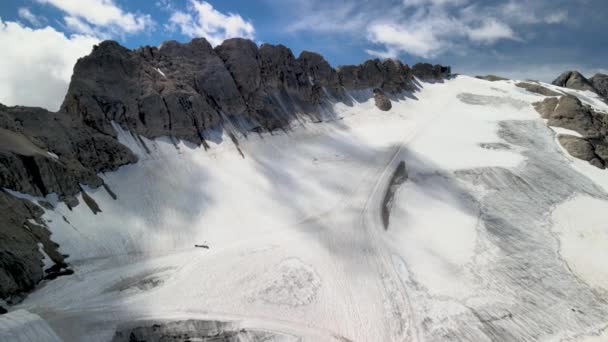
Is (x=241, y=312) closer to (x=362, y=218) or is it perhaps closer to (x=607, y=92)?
(x=362, y=218)

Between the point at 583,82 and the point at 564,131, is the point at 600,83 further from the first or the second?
the point at 564,131

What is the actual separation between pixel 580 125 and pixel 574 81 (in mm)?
43093

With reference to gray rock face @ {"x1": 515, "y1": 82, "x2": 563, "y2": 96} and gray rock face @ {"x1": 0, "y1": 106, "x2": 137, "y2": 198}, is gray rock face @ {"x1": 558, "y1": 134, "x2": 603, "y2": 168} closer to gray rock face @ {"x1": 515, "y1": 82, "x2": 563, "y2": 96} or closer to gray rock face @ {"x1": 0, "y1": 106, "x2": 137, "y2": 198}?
gray rock face @ {"x1": 515, "y1": 82, "x2": 563, "y2": 96}

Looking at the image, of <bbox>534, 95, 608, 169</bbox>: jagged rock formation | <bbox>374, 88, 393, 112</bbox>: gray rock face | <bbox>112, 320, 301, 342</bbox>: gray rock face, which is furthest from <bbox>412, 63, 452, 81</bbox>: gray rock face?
<bbox>112, 320, 301, 342</bbox>: gray rock face

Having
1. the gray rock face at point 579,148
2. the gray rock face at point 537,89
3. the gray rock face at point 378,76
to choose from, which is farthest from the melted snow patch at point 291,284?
the gray rock face at point 537,89

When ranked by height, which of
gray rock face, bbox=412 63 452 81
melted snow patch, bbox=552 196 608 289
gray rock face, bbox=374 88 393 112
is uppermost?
gray rock face, bbox=412 63 452 81

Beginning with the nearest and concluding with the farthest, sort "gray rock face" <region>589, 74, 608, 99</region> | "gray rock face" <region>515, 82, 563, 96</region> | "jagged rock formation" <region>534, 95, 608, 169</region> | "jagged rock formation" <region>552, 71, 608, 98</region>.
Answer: "jagged rock formation" <region>534, 95, 608, 169</region>
"gray rock face" <region>515, 82, 563, 96</region>
"jagged rock formation" <region>552, 71, 608, 98</region>
"gray rock face" <region>589, 74, 608, 99</region>

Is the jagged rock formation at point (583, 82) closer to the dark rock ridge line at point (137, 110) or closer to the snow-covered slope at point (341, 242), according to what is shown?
the snow-covered slope at point (341, 242)

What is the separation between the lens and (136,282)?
20891mm

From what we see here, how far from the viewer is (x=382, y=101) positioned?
53750mm

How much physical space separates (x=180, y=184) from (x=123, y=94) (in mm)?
10901

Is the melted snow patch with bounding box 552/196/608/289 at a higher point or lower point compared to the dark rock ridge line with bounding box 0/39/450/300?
lower

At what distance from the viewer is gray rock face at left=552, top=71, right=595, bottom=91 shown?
3130 inches

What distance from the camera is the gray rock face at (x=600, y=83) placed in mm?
85125
